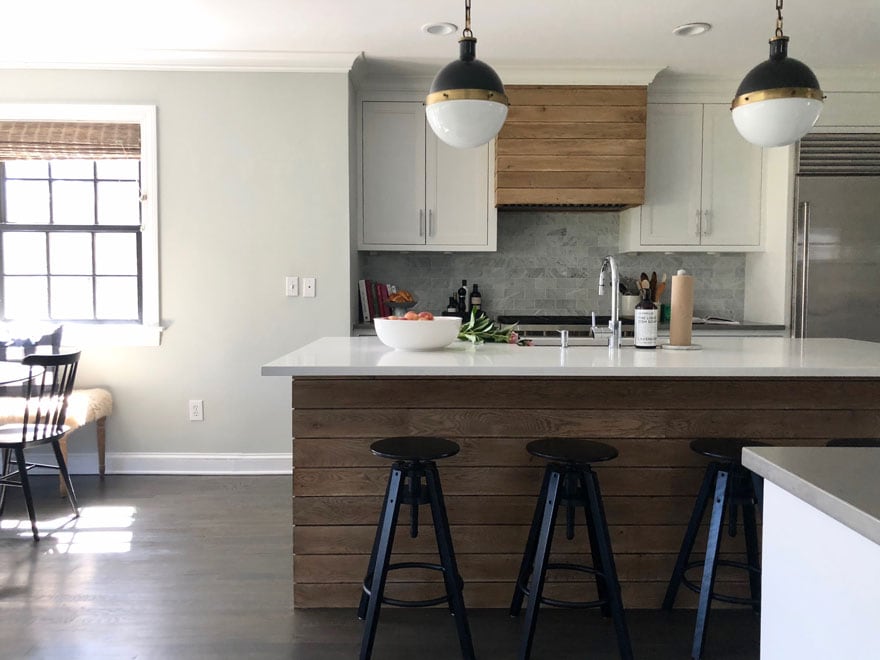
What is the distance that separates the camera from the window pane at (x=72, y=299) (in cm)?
411

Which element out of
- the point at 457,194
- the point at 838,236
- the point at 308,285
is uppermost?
the point at 457,194

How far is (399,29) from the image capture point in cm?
350

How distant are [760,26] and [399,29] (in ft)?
6.17

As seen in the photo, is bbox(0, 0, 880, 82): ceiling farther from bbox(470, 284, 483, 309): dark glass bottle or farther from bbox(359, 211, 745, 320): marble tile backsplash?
bbox(470, 284, 483, 309): dark glass bottle

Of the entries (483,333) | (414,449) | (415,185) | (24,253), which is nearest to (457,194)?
(415,185)

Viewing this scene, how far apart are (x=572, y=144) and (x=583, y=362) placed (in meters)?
A: 2.39

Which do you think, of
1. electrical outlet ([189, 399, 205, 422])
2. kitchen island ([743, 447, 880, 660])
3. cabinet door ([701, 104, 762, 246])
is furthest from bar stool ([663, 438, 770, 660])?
electrical outlet ([189, 399, 205, 422])

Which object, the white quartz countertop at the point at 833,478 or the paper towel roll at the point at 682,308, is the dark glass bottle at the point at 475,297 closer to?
the paper towel roll at the point at 682,308

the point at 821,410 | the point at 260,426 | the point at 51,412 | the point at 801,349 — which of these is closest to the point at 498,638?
the point at 821,410

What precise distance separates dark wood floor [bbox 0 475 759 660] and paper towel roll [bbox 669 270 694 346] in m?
1.01

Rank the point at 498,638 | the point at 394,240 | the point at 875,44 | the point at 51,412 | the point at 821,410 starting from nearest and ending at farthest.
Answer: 1. the point at 498,638
2. the point at 821,410
3. the point at 51,412
4. the point at 875,44
5. the point at 394,240

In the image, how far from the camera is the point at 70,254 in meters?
4.10

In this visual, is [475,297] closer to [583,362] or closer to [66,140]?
[583,362]

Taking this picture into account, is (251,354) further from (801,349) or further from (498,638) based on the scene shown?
(801,349)
